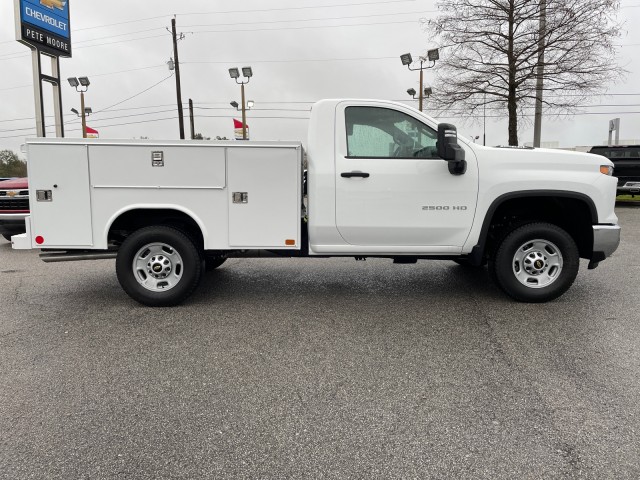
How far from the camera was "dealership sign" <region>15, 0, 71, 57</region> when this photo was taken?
45.6 ft

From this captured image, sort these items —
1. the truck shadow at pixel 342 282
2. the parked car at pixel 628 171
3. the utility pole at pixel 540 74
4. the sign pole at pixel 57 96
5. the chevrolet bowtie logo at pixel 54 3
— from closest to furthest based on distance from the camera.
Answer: the truck shadow at pixel 342 282, the sign pole at pixel 57 96, the chevrolet bowtie logo at pixel 54 3, the parked car at pixel 628 171, the utility pole at pixel 540 74

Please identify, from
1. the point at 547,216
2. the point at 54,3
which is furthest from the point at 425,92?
the point at 547,216

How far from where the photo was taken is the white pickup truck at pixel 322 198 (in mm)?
4953

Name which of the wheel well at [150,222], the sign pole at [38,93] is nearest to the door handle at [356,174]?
the wheel well at [150,222]

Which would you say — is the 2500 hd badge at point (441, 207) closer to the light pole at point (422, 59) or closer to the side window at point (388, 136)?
the side window at point (388, 136)

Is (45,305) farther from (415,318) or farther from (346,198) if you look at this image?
(415,318)

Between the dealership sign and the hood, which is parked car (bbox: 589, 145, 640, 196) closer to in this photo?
the hood

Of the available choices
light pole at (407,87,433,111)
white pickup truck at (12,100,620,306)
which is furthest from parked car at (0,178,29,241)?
light pole at (407,87,433,111)

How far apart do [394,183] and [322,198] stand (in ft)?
2.46

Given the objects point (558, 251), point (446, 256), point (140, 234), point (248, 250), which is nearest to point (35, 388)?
point (140, 234)

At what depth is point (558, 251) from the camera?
17.4 feet

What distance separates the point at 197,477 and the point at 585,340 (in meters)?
3.44

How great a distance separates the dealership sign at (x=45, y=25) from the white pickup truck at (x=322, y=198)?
11795 mm

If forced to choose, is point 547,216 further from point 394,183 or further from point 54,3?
point 54,3
